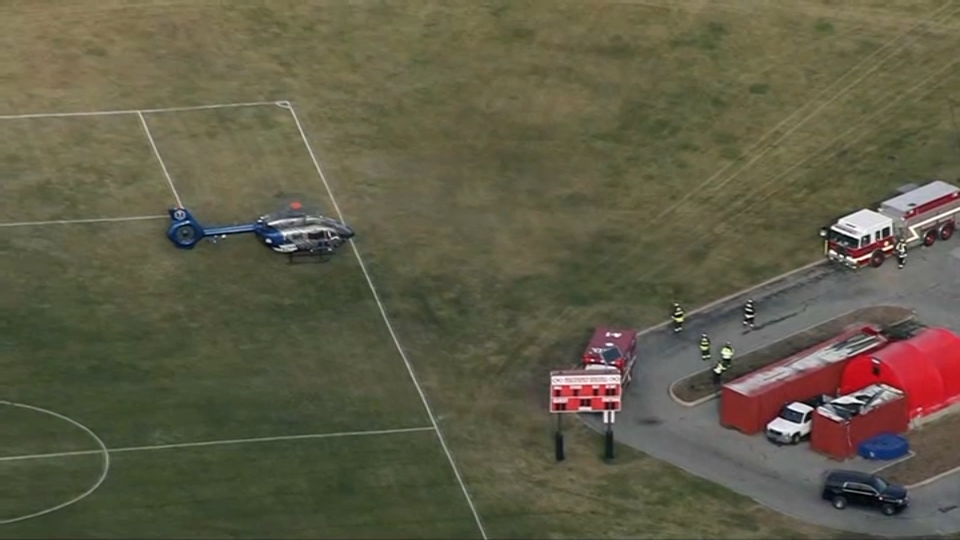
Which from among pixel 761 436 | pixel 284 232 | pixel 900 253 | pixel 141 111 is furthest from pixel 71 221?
pixel 900 253

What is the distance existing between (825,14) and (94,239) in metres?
45.8

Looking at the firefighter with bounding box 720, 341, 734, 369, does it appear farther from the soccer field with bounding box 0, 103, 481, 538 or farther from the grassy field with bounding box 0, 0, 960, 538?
the soccer field with bounding box 0, 103, 481, 538

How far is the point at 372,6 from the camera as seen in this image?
123 metres

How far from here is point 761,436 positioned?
87938 mm

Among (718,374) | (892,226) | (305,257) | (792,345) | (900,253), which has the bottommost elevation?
(305,257)

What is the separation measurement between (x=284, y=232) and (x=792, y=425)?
28.1m

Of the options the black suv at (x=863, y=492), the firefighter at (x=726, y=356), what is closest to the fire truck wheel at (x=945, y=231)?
the firefighter at (x=726, y=356)

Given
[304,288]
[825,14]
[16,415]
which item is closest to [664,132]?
[825,14]

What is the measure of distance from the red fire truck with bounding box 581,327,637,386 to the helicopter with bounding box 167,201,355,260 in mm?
15664

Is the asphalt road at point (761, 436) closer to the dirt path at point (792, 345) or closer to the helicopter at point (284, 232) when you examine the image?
the dirt path at point (792, 345)

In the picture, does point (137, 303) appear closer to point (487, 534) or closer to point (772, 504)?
point (487, 534)

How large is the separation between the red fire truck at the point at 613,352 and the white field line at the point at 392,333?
7233 mm

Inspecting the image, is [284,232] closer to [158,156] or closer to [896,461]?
[158,156]

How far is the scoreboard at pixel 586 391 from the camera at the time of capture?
8619cm
